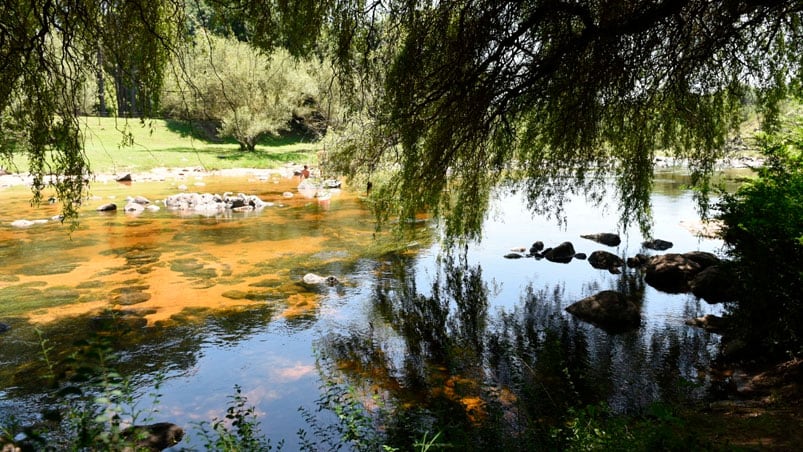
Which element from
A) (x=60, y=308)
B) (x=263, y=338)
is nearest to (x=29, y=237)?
(x=60, y=308)

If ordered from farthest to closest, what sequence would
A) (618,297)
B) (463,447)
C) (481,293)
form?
(481,293)
(618,297)
(463,447)

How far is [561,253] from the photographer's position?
42.3ft

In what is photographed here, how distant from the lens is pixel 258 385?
20.9 feet

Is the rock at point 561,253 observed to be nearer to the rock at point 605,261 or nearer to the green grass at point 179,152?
the rock at point 605,261

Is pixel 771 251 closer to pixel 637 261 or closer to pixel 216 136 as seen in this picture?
pixel 637 261

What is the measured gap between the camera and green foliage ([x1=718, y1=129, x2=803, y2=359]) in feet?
17.4

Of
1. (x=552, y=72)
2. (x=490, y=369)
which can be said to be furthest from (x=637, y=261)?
(x=552, y=72)

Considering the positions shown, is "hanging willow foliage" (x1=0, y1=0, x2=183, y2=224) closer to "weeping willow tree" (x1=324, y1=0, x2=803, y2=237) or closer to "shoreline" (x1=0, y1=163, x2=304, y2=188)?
"weeping willow tree" (x1=324, y1=0, x2=803, y2=237)

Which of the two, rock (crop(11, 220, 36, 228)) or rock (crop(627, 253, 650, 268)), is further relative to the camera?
rock (crop(11, 220, 36, 228))

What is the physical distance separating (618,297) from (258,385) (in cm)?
568

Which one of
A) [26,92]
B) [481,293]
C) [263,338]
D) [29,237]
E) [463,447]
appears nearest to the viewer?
[26,92]

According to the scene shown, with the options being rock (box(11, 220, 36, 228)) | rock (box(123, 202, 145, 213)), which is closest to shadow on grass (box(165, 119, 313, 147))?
rock (box(123, 202, 145, 213))

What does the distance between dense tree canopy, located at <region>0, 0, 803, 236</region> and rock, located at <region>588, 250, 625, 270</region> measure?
14.6 feet

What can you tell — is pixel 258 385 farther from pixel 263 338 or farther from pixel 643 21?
pixel 643 21
